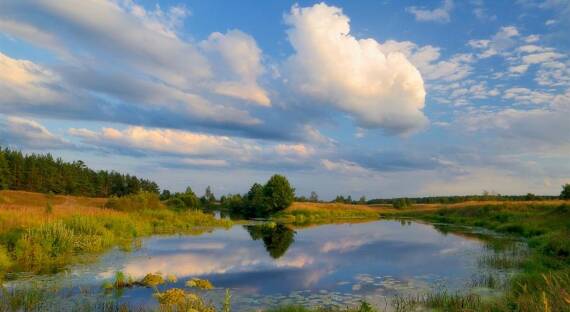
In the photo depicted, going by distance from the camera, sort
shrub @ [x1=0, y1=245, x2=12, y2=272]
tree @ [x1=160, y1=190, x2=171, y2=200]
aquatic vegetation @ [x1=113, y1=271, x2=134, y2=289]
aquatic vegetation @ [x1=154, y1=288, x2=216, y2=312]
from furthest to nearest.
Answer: tree @ [x1=160, y1=190, x2=171, y2=200]
shrub @ [x1=0, y1=245, x2=12, y2=272]
aquatic vegetation @ [x1=113, y1=271, x2=134, y2=289]
aquatic vegetation @ [x1=154, y1=288, x2=216, y2=312]

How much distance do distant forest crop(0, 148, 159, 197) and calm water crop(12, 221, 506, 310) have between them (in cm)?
7035

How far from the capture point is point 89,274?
15484 millimetres

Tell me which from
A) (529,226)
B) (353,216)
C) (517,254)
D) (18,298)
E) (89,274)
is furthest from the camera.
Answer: (353,216)

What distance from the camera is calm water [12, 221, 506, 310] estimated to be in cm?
1370

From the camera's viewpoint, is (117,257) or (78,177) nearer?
(117,257)

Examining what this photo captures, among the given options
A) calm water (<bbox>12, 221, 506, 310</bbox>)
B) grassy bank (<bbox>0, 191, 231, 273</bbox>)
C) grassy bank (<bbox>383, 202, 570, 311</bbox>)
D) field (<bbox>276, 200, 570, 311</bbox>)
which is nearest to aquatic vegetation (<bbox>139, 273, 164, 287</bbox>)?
calm water (<bbox>12, 221, 506, 310</bbox>)

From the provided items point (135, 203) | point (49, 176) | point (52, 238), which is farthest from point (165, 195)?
point (52, 238)

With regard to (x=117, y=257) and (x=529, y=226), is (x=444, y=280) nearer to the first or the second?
(x=117, y=257)

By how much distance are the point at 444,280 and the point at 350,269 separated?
179 inches

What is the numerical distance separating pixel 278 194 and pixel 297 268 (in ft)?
184

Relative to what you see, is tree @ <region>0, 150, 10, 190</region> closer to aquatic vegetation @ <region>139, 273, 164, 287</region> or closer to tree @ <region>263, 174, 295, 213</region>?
tree @ <region>263, 174, 295, 213</region>

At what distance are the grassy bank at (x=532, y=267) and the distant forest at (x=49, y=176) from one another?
7257cm

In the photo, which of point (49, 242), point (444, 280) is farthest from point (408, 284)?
point (49, 242)

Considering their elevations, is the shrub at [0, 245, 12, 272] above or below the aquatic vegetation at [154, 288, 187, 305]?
below
